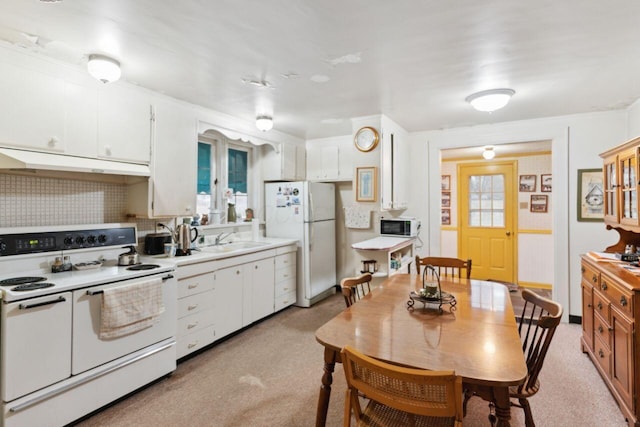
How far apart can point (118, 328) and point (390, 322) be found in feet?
5.85

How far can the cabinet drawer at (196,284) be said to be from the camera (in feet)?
8.96

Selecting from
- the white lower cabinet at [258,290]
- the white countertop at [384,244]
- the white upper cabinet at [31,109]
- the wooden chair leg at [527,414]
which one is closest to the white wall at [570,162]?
the white countertop at [384,244]

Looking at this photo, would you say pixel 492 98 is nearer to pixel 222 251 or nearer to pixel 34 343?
pixel 222 251

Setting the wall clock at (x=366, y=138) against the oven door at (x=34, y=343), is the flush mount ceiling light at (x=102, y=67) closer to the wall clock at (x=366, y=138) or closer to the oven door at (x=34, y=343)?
the oven door at (x=34, y=343)

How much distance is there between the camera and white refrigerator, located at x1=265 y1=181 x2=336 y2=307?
4.24m

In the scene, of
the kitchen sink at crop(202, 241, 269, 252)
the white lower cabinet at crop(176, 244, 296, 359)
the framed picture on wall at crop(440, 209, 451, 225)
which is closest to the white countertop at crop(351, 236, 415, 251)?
the white lower cabinet at crop(176, 244, 296, 359)

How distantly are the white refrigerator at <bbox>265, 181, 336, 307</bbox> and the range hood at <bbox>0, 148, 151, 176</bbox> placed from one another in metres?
1.88

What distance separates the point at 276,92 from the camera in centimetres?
295

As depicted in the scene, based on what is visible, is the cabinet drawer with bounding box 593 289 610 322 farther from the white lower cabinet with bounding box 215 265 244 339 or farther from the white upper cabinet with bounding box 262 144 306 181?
the white upper cabinet with bounding box 262 144 306 181

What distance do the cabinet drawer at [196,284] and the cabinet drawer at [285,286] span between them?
3.53 ft

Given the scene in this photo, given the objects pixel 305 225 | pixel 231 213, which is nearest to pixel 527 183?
pixel 305 225

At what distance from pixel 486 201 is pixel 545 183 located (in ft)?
2.97

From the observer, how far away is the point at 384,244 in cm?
353

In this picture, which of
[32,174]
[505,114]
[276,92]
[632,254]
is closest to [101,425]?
[32,174]
